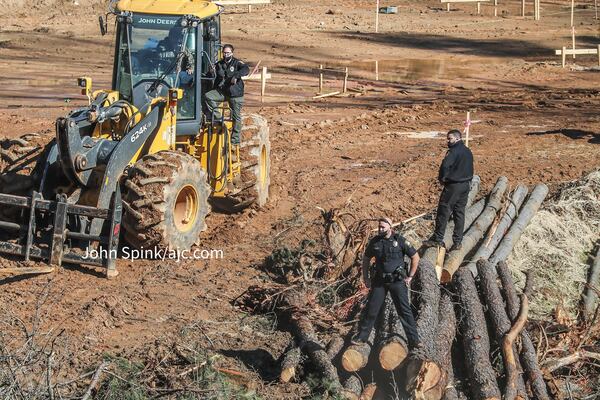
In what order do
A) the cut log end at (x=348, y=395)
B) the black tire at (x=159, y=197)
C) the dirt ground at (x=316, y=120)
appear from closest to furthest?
1. the cut log end at (x=348, y=395)
2. the dirt ground at (x=316, y=120)
3. the black tire at (x=159, y=197)

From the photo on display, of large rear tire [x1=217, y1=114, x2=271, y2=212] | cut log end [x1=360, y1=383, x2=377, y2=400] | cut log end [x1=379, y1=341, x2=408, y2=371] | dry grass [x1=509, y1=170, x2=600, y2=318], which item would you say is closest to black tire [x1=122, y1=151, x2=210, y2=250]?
large rear tire [x1=217, y1=114, x2=271, y2=212]

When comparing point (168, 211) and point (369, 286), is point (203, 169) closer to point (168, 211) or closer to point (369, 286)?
point (168, 211)

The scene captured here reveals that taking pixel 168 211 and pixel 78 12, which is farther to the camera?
pixel 78 12

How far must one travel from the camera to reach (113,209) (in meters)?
11.9

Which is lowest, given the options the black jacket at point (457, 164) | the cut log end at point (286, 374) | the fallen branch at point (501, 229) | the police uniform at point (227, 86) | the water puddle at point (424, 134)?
the cut log end at point (286, 374)

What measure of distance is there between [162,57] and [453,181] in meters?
4.23

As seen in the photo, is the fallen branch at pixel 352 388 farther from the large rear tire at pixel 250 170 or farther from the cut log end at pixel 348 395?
the large rear tire at pixel 250 170

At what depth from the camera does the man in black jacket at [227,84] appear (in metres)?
14.0

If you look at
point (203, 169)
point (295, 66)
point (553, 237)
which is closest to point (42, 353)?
point (203, 169)

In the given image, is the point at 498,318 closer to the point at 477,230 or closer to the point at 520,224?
the point at 477,230

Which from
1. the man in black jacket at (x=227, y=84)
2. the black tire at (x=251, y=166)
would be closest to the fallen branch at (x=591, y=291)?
the black tire at (x=251, y=166)

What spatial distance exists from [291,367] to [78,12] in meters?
33.5

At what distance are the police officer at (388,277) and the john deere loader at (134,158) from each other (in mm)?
3252

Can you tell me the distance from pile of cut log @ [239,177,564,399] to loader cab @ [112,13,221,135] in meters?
2.53
